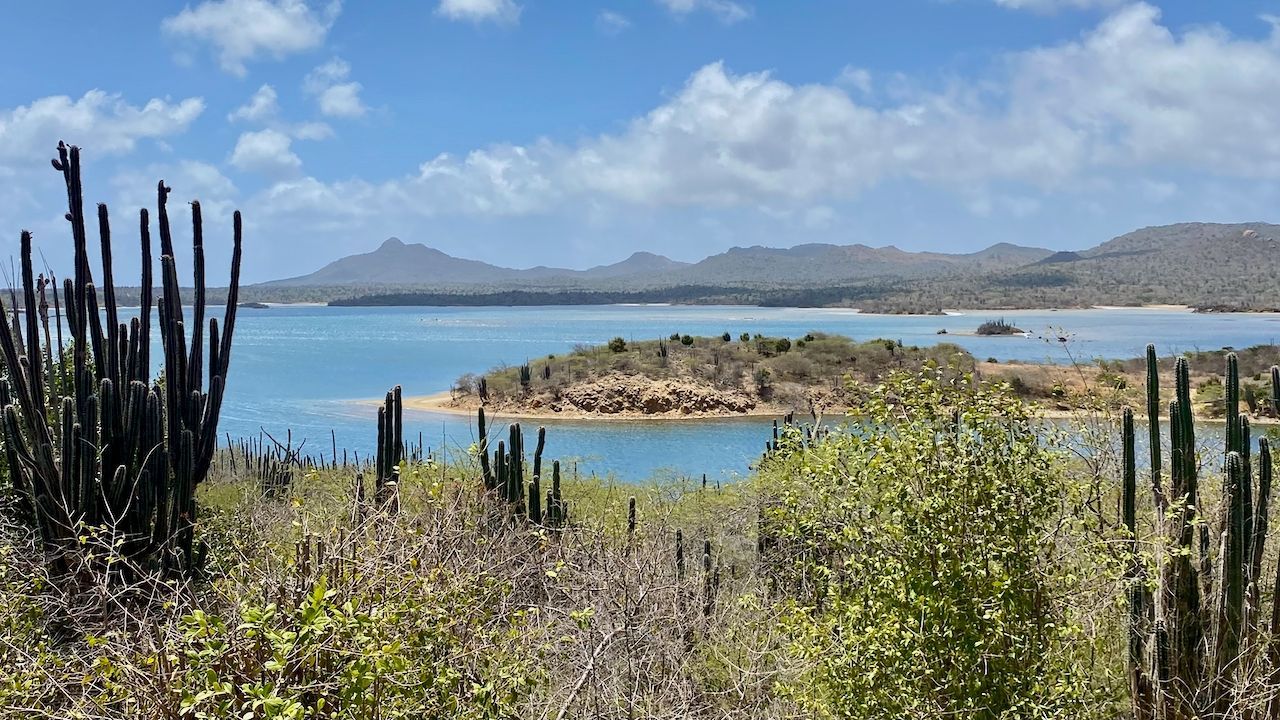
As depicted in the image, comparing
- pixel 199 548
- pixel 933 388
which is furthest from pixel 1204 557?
pixel 199 548

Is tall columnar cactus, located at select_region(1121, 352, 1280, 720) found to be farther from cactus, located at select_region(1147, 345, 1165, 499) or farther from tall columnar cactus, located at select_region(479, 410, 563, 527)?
tall columnar cactus, located at select_region(479, 410, 563, 527)

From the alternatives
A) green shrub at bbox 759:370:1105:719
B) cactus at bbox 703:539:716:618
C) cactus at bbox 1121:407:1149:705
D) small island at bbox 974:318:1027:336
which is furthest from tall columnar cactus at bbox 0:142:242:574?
small island at bbox 974:318:1027:336

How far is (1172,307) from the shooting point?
117 metres

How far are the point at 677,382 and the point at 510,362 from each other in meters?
23.6

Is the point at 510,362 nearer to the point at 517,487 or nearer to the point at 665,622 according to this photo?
the point at 517,487

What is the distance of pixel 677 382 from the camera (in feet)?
136

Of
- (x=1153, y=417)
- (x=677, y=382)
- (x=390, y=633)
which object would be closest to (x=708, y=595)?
(x=1153, y=417)

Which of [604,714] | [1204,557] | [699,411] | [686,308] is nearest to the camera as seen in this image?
[604,714]

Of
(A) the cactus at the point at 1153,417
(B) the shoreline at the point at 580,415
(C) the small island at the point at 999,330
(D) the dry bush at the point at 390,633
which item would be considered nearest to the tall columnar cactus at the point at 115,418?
(D) the dry bush at the point at 390,633

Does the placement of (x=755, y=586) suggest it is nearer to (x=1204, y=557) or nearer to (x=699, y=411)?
(x=1204, y=557)

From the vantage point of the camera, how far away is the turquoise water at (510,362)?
97.3 feet

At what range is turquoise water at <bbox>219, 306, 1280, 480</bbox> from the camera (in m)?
29.7

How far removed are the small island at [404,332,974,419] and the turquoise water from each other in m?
1.62

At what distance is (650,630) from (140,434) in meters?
4.69
